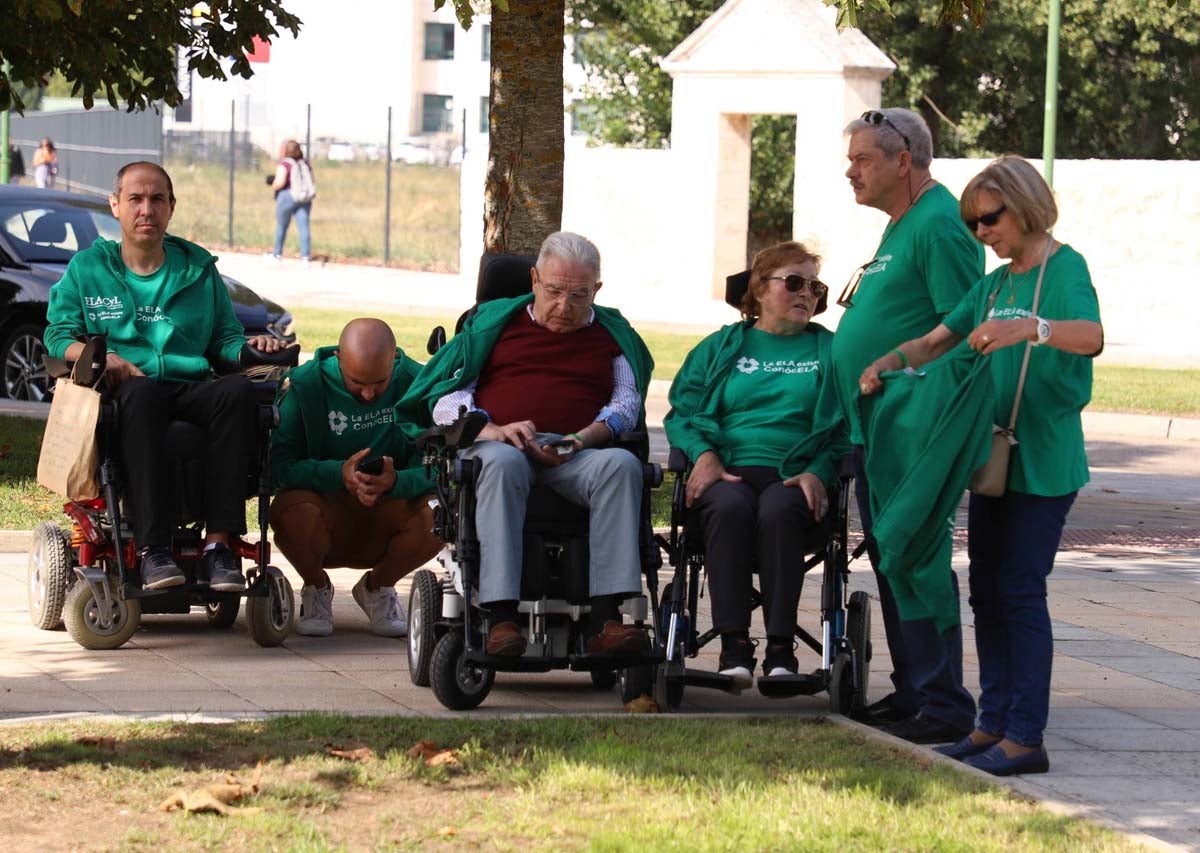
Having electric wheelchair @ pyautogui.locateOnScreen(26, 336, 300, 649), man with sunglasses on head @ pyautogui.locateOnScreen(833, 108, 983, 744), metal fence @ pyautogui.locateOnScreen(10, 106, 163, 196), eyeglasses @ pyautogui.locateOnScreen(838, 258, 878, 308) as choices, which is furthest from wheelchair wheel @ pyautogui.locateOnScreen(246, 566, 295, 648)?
metal fence @ pyautogui.locateOnScreen(10, 106, 163, 196)

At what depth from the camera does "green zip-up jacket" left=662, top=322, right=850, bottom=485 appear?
6.87m

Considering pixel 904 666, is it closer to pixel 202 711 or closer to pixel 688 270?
pixel 202 711

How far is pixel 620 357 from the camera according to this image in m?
7.17

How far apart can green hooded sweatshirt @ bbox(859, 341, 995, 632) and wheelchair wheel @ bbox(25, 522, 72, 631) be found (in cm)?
309

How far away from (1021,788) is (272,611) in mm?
3082

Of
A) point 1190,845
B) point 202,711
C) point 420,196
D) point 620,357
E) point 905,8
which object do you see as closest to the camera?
point 1190,845

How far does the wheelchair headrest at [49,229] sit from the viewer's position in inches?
634

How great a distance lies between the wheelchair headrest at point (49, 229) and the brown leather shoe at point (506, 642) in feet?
34.8

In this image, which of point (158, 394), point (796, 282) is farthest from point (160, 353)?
point (796, 282)

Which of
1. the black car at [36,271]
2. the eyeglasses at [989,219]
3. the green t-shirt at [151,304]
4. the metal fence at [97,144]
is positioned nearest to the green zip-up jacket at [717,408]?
the eyeglasses at [989,219]

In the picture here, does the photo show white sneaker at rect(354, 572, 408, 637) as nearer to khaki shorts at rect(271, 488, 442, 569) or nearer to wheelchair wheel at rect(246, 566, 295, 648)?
khaki shorts at rect(271, 488, 442, 569)

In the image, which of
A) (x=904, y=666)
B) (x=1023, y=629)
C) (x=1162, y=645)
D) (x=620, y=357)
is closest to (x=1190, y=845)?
(x=1023, y=629)

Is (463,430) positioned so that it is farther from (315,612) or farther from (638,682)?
(315,612)

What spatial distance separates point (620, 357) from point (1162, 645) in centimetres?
270
